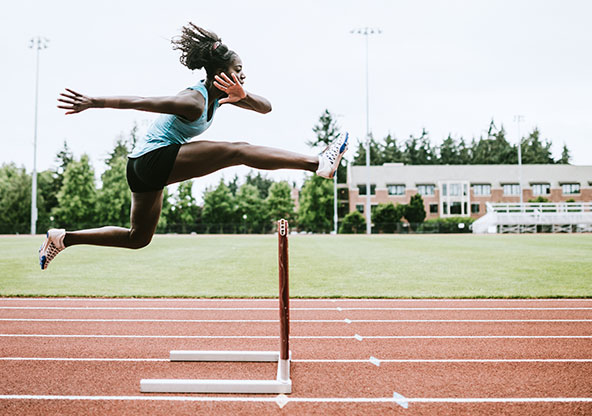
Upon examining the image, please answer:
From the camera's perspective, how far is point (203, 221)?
198ft

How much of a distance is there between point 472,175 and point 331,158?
6365cm

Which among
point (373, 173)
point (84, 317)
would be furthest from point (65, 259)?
point (373, 173)

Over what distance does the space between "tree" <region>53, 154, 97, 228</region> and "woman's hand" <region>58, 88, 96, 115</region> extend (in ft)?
178

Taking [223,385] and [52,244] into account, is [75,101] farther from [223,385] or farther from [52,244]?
[223,385]

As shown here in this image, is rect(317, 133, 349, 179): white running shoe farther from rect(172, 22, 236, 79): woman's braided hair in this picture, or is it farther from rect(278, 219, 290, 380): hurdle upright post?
rect(172, 22, 236, 79): woman's braided hair

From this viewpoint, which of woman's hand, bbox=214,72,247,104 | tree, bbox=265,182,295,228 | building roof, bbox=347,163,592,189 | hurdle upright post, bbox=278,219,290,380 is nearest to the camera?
woman's hand, bbox=214,72,247,104

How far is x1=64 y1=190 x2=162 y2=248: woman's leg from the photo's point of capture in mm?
4102

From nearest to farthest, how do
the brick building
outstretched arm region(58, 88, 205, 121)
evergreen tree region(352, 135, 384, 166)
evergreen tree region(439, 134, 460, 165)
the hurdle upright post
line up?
outstretched arm region(58, 88, 205, 121) < the hurdle upright post < the brick building < evergreen tree region(352, 135, 384, 166) < evergreen tree region(439, 134, 460, 165)

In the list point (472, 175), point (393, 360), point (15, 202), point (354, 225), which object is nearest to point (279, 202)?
point (354, 225)

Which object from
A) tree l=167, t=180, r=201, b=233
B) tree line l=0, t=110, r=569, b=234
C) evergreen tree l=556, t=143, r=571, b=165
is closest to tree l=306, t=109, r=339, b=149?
tree line l=0, t=110, r=569, b=234

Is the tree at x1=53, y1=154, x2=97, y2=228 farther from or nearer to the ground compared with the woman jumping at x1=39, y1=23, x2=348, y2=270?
farther from the ground

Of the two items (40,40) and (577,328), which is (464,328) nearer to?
(577,328)

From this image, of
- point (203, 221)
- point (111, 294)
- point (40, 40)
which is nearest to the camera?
point (111, 294)

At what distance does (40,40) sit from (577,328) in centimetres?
3833
